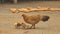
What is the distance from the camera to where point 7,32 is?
2123 millimetres

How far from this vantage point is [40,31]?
2145 millimetres

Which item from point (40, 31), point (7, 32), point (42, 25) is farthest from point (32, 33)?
point (42, 25)

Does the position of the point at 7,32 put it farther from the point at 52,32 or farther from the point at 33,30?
the point at 52,32

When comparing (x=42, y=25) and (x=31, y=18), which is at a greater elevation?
(x=31, y=18)

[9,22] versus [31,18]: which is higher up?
[31,18]

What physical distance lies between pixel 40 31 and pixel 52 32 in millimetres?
121

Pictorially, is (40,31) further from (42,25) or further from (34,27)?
(42,25)

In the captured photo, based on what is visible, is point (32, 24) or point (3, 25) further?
point (3, 25)

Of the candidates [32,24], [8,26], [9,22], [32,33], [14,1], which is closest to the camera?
[32,33]

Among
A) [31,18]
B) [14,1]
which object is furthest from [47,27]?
[14,1]

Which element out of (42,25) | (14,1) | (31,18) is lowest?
(14,1)

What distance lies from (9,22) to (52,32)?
26.9 inches

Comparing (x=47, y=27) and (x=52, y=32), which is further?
(x=47, y=27)

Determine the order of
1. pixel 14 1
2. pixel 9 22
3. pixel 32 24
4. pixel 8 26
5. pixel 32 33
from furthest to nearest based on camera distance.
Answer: pixel 14 1
pixel 9 22
pixel 8 26
pixel 32 24
pixel 32 33
